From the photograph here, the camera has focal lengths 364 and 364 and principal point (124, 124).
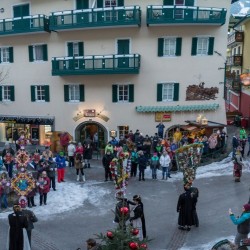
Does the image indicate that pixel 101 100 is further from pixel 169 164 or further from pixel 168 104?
pixel 169 164

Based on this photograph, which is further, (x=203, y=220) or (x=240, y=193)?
(x=240, y=193)

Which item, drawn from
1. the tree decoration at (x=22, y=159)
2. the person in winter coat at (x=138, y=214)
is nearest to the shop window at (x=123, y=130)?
the tree decoration at (x=22, y=159)

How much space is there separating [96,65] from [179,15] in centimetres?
667

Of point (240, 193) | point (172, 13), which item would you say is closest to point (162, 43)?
point (172, 13)

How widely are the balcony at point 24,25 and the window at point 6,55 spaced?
1.44 meters

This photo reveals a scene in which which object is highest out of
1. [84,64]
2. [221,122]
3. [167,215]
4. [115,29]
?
[115,29]

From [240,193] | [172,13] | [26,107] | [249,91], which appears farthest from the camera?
[249,91]

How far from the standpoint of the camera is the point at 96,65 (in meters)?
25.7

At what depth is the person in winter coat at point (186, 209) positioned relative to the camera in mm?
12641

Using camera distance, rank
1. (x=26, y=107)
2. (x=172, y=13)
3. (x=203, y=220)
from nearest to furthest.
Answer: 1. (x=203, y=220)
2. (x=172, y=13)
3. (x=26, y=107)

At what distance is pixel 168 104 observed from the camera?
2655 cm

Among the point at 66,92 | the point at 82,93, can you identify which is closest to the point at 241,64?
the point at 82,93

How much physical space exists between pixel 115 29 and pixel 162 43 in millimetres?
3509

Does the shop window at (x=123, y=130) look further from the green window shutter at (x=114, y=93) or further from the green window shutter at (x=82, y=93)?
the green window shutter at (x=82, y=93)
